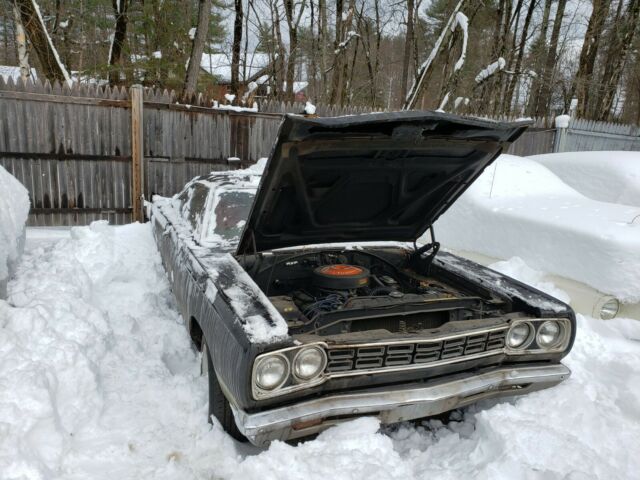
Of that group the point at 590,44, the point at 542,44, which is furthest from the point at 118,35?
the point at 590,44

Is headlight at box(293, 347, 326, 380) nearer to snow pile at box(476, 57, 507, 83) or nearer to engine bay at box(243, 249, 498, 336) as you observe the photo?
engine bay at box(243, 249, 498, 336)

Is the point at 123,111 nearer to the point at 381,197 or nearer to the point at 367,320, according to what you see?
the point at 381,197

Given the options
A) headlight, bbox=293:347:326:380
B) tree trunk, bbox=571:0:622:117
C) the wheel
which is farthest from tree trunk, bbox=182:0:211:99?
tree trunk, bbox=571:0:622:117

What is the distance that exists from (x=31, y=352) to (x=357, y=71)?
27585mm

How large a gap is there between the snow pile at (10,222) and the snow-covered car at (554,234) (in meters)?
4.55

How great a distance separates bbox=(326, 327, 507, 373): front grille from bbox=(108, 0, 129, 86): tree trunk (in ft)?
45.5

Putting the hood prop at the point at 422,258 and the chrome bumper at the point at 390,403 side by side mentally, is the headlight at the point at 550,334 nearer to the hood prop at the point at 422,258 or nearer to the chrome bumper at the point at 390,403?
the chrome bumper at the point at 390,403

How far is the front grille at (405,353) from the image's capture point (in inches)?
90.6

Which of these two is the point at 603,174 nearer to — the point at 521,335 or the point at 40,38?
the point at 521,335

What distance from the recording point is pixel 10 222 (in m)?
4.05

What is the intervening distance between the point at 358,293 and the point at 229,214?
1.43 metres

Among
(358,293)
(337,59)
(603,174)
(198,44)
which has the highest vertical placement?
(337,59)

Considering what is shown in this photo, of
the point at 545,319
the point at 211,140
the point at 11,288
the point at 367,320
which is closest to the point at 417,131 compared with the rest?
the point at 367,320

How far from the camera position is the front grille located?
7.55 feet
